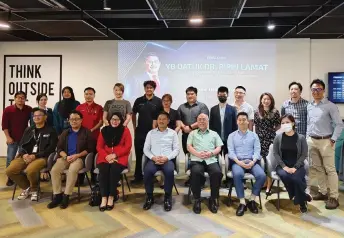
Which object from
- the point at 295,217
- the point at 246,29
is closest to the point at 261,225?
the point at 295,217

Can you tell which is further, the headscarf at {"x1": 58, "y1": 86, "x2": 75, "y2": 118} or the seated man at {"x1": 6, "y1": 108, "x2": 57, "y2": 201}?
the headscarf at {"x1": 58, "y1": 86, "x2": 75, "y2": 118}

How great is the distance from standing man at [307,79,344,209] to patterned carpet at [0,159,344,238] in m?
0.31

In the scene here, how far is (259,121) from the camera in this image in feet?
14.4

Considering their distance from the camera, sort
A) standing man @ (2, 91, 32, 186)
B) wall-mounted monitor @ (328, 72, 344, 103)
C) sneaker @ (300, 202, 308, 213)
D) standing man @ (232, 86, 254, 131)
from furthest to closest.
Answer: wall-mounted monitor @ (328, 72, 344, 103)
standing man @ (2, 91, 32, 186)
standing man @ (232, 86, 254, 131)
sneaker @ (300, 202, 308, 213)

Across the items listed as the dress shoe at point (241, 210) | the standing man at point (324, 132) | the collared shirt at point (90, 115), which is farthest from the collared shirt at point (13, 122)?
the standing man at point (324, 132)

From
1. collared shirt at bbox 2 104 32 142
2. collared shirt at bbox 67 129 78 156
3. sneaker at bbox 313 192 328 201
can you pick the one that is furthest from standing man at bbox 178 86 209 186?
collared shirt at bbox 2 104 32 142

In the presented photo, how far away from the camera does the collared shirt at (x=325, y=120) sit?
12.8ft

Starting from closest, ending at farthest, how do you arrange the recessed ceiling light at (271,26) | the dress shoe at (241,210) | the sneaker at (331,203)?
1. the dress shoe at (241,210)
2. the sneaker at (331,203)
3. the recessed ceiling light at (271,26)

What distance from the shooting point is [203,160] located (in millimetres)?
3973

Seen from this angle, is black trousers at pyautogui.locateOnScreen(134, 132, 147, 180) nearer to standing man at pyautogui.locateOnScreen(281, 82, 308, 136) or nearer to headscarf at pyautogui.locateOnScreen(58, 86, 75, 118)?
headscarf at pyautogui.locateOnScreen(58, 86, 75, 118)

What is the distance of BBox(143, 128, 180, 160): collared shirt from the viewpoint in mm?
4059

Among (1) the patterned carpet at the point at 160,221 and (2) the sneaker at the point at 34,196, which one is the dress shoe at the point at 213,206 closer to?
(1) the patterned carpet at the point at 160,221

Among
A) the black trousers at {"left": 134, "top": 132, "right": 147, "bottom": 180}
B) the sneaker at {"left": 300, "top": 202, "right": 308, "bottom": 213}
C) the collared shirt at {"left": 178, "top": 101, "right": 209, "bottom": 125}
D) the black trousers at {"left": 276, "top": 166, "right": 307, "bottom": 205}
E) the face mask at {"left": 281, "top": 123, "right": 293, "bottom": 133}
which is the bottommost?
the sneaker at {"left": 300, "top": 202, "right": 308, "bottom": 213}

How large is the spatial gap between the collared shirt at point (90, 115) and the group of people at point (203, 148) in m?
0.14
